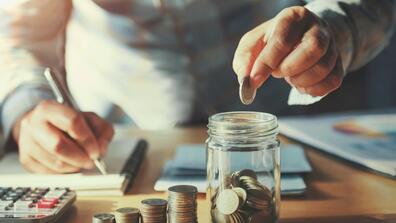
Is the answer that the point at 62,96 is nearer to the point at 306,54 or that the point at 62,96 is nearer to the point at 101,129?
the point at 101,129

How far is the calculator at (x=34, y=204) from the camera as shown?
590 mm

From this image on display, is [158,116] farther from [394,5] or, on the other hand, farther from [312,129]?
[394,5]

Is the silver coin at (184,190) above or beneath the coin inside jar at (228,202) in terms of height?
above

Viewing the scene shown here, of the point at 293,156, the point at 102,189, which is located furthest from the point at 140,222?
the point at 293,156

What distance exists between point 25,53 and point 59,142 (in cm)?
28

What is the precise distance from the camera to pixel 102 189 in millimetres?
728

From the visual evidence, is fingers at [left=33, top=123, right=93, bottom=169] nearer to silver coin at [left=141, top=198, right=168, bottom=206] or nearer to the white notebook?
the white notebook

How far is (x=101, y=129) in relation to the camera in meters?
0.83

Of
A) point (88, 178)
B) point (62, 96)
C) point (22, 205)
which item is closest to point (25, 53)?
point (62, 96)

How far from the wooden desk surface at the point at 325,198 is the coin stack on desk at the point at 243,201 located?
4 centimetres

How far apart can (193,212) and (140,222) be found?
48mm

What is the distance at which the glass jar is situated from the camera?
1.90ft

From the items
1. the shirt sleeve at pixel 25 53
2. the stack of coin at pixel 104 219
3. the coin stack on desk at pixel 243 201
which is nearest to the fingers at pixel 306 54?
the coin stack on desk at pixel 243 201

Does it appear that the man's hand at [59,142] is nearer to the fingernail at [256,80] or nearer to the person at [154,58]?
the person at [154,58]
